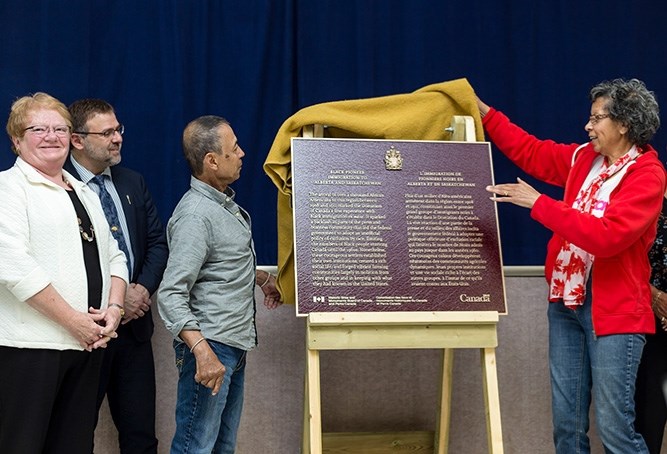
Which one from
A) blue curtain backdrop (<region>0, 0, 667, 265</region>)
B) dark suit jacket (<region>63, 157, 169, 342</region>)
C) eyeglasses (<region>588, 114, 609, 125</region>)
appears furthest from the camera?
blue curtain backdrop (<region>0, 0, 667, 265</region>)

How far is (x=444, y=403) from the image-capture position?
3506mm

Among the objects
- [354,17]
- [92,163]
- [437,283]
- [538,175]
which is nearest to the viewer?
[437,283]

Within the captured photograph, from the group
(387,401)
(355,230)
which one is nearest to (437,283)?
(355,230)

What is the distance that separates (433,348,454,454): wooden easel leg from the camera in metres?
3.47

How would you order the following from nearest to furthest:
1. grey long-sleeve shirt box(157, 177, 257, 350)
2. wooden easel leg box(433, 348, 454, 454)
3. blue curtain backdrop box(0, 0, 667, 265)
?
grey long-sleeve shirt box(157, 177, 257, 350) → wooden easel leg box(433, 348, 454, 454) → blue curtain backdrop box(0, 0, 667, 265)

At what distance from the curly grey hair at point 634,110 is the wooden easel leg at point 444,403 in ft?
3.72

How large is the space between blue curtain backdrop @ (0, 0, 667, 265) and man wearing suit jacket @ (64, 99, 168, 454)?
0.96ft

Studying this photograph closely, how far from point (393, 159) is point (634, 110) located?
2.79 feet

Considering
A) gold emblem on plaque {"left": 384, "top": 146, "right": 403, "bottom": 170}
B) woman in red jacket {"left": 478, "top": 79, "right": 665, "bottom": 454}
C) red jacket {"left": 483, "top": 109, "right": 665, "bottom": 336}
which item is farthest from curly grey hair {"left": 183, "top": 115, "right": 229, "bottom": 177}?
red jacket {"left": 483, "top": 109, "right": 665, "bottom": 336}

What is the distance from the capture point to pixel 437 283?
2.97 m

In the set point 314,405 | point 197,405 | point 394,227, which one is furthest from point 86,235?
point 394,227

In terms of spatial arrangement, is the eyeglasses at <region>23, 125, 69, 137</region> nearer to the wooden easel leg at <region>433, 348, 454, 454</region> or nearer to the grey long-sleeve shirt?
the grey long-sleeve shirt

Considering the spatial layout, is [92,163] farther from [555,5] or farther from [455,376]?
[555,5]

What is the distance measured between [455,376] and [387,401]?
34cm
